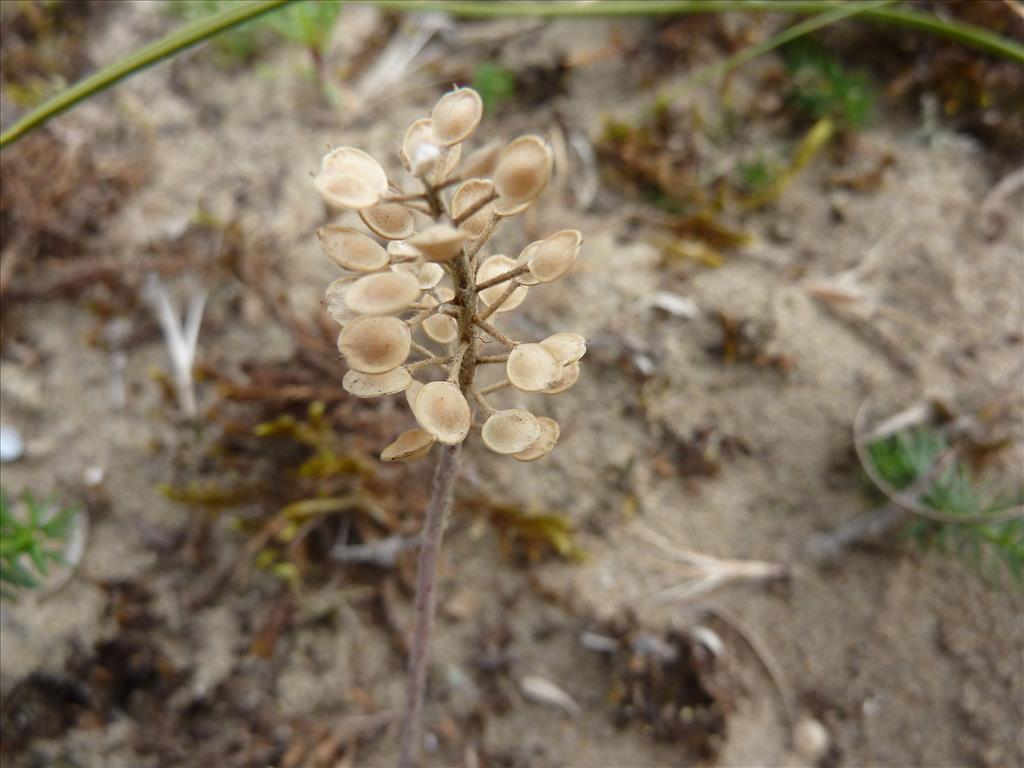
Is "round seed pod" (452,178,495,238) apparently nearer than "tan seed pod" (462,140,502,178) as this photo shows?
No

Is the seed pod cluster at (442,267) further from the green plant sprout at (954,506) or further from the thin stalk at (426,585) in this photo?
the green plant sprout at (954,506)

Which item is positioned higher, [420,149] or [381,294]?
[420,149]

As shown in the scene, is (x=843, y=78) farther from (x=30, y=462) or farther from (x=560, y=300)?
(x=30, y=462)

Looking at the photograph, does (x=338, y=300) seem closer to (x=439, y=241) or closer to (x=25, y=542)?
(x=439, y=241)

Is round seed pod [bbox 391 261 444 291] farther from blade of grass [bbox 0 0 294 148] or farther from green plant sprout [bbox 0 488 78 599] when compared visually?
green plant sprout [bbox 0 488 78 599]

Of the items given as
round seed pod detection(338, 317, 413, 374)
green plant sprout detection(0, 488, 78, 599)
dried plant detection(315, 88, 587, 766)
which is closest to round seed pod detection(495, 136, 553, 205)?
dried plant detection(315, 88, 587, 766)

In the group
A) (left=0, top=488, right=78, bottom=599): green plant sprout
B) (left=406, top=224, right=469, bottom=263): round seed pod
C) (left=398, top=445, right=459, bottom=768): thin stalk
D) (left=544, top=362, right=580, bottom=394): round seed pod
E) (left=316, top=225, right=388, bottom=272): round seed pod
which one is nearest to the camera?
(left=406, top=224, right=469, bottom=263): round seed pod

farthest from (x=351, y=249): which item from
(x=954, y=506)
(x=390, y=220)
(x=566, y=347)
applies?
(x=954, y=506)

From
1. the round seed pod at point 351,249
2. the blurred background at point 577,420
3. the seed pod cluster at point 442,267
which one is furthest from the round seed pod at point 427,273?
the blurred background at point 577,420
